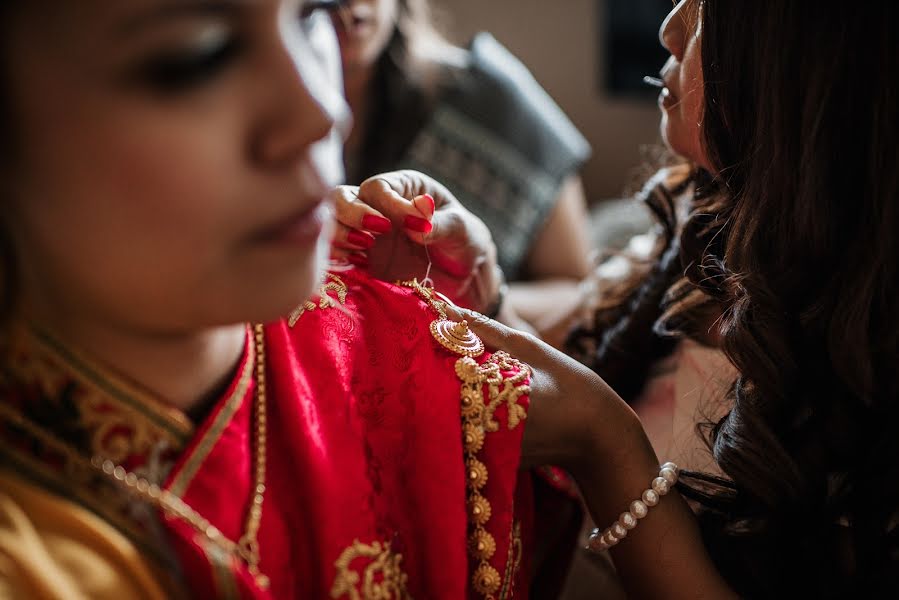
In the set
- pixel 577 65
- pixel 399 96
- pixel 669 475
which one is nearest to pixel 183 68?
pixel 669 475

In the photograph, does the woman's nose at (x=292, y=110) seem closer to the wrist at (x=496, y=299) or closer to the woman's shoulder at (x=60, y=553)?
the woman's shoulder at (x=60, y=553)

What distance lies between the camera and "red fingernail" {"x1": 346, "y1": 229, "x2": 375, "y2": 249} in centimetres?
78

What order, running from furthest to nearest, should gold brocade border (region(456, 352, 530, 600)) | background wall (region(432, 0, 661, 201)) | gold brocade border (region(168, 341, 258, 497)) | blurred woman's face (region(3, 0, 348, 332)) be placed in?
background wall (region(432, 0, 661, 201))
gold brocade border (region(456, 352, 530, 600))
gold brocade border (region(168, 341, 258, 497))
blurred woman's face (region(3, 0, 348, 332))

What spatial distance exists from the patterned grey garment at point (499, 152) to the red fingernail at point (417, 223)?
38.3 inches

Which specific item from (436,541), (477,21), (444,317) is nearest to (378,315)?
(444,317)

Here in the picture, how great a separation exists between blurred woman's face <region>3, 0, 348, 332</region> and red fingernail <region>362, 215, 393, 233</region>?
0.21 m

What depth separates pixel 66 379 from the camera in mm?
557

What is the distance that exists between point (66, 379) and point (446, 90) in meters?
1.37

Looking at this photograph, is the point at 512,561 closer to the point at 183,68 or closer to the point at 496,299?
the point at 496,299

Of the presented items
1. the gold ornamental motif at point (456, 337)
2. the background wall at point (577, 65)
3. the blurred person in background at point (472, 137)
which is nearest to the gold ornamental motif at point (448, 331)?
the gold ornamental motif at point (456, 337)

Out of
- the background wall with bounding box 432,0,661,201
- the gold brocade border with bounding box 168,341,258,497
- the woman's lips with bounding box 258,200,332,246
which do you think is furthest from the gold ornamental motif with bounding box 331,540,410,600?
the background wall with bounding box 432,0,661,201

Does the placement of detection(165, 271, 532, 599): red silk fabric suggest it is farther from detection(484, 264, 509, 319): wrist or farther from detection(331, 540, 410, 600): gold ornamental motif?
detection(484, 264, 509, 319): wrist

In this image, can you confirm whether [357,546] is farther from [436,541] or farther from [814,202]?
[814,202]

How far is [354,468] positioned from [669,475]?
0.96ft
